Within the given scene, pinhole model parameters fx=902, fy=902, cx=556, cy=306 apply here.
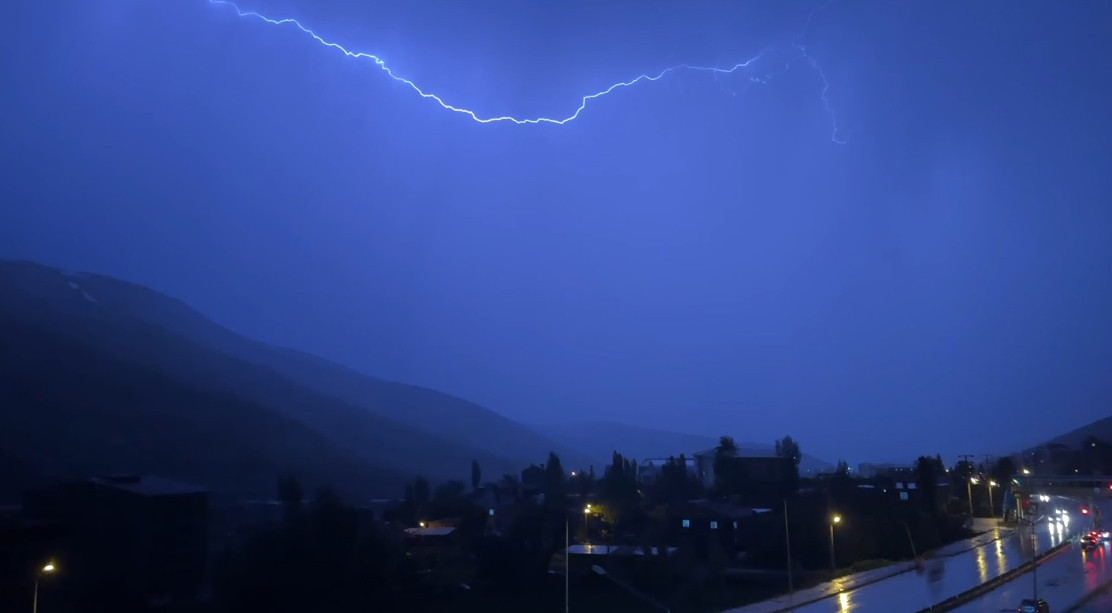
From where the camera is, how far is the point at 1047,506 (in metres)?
53.9

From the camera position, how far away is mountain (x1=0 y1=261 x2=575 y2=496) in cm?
2828

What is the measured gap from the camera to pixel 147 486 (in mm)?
21922

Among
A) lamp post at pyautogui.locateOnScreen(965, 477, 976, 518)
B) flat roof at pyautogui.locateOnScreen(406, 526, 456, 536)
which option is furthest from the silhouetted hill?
flat roof at pyautogui.locateOnScreen(406, 526, 456, 536)

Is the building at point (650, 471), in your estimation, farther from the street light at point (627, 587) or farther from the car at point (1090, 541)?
the street light at point (627, 587)

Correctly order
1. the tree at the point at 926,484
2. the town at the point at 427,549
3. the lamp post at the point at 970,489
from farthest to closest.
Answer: the lamp post at the point at 970,489 < the tree at the point at 926,484 < the town at the point at 427,549

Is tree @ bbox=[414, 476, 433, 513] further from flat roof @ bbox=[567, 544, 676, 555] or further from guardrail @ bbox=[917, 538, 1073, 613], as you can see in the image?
guardrail @ bbox=[917, 538, 1073, 613]

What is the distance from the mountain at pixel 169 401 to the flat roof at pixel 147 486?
3.83 meters

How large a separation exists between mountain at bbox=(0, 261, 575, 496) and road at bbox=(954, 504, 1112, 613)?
22074mm

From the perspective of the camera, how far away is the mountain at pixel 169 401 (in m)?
28.3

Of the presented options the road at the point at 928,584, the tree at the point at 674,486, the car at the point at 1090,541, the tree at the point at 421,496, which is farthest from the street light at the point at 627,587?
the car at the point at 1090,541

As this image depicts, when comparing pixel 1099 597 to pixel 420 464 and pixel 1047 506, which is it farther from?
pixel 420 464

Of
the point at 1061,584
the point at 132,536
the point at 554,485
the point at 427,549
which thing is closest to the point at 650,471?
the point at 554,485

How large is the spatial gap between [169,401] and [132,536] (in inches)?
608

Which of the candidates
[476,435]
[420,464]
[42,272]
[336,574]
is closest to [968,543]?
[336,574]
